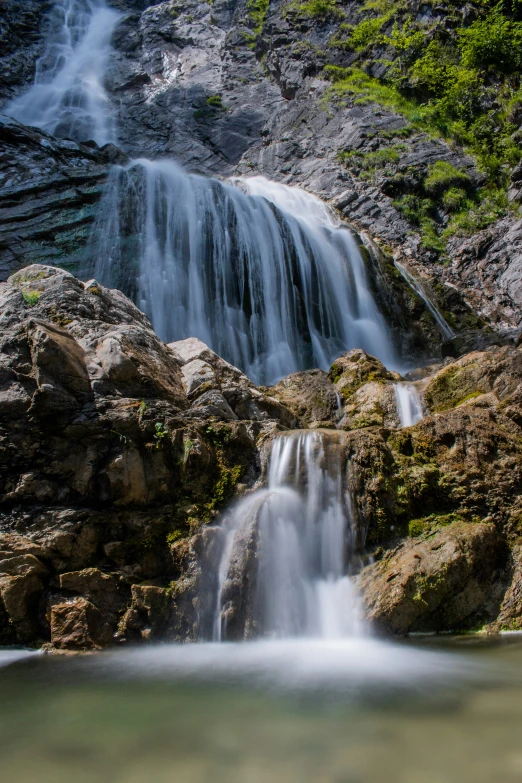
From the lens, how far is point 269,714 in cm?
336

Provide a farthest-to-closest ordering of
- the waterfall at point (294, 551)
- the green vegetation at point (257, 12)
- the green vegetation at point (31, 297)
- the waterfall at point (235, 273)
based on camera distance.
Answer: the green vegetation at point (257, 12) < the waterfall at point (235, 273) < the green vegetation at point (31, 297) < the waterfall at point (294, 551)

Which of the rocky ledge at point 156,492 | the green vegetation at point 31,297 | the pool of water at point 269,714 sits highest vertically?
the green vegetation at point 31,297

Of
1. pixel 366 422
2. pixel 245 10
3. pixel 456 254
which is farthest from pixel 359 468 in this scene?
pixel 245 10

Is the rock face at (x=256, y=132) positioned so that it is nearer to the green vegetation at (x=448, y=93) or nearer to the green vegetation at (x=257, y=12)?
the green vegetation at (x=257, y=12)

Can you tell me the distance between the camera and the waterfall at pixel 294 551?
5391 mm

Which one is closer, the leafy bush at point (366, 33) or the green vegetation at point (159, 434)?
the green vegetation at point (159, 434)

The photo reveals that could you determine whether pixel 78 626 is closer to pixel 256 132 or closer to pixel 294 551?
pixel 294 551

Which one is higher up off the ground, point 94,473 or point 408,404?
point 408,404

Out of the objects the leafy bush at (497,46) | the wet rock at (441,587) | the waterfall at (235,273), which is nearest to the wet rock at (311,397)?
the waterfall at (235,273)

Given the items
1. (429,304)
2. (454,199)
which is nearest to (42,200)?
(429,304)

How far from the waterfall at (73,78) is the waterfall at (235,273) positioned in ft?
44.1

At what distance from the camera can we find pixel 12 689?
4016mm

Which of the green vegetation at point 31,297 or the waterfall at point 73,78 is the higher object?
the waterfall at point 73,78

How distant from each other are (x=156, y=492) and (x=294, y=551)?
1684mm
